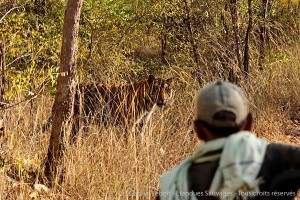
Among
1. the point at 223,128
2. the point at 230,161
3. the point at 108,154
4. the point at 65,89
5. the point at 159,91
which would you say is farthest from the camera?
the point at 159,91

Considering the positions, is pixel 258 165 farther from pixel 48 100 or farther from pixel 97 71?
pixel 97 71

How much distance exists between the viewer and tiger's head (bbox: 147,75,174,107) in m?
7.10

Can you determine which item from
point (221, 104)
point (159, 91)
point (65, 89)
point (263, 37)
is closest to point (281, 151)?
point (221, 104)

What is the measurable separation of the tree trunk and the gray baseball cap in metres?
2.65

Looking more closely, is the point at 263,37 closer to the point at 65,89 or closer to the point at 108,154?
the point at 108,154

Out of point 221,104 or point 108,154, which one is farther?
point 108,154

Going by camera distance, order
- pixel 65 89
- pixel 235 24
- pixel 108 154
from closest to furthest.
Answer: pixel 65 89, pixel 108 154, pixel 235 24

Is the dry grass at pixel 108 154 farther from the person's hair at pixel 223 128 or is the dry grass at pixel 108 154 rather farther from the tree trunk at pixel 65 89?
the person's hair at pixel 223 128

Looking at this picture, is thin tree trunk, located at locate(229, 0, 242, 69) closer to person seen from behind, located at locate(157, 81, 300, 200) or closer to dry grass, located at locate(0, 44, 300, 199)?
dry grass, located at locate(0, 44, 300, 199)

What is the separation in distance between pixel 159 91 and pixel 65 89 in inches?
106

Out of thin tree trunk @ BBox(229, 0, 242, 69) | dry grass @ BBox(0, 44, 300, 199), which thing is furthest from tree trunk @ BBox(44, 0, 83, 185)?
thin tree trunk @ BBox(229, 0, 242, 69)

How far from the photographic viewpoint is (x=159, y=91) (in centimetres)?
710

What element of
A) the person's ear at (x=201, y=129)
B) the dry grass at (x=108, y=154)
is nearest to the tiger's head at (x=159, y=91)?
the dry grass at (x=108, y=154)

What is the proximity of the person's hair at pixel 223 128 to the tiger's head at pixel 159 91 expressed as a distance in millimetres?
5131
